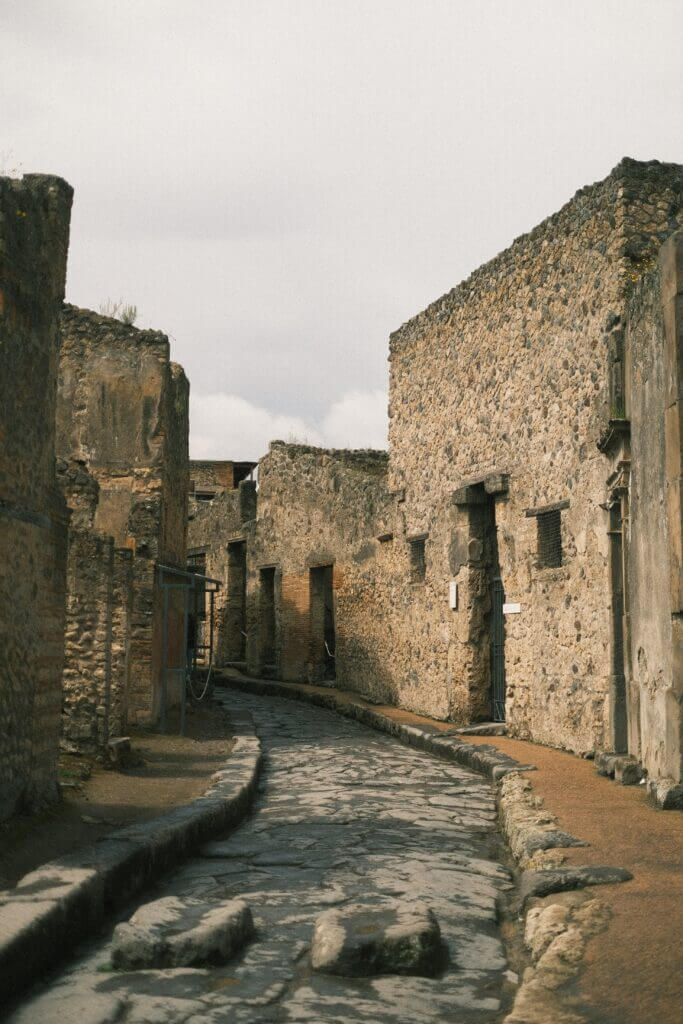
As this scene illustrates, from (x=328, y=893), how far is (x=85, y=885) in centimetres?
120

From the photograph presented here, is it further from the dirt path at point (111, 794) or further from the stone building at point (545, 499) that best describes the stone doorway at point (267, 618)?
the dirt path at point (111, 794)

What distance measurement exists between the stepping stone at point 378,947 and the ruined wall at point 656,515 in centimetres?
282

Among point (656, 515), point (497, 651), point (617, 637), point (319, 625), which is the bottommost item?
point (497, 651)

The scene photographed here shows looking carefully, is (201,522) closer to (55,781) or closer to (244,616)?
(244,616)

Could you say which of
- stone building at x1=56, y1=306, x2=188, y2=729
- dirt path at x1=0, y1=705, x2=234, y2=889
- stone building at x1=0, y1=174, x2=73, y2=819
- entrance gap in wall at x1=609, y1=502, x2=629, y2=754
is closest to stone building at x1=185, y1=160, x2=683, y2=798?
entrance gap in wall at x1=609, y1=502, x2=629, y2=754

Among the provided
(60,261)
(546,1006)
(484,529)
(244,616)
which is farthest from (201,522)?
(546,1006)

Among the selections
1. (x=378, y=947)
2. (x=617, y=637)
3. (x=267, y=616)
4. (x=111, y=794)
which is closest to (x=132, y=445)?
(x=111, y=794)

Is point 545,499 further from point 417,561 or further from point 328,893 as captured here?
point 328,893

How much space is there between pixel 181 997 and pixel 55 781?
124 inches

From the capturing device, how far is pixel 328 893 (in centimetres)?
492

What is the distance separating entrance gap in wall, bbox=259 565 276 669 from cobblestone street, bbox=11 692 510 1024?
35.4ft

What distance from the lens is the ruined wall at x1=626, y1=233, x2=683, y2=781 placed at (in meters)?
6.25

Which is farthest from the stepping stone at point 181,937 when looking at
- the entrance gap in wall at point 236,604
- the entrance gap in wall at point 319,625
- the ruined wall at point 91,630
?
the entrance gap in wall at point 236,604

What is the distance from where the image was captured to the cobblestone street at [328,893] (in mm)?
3385
